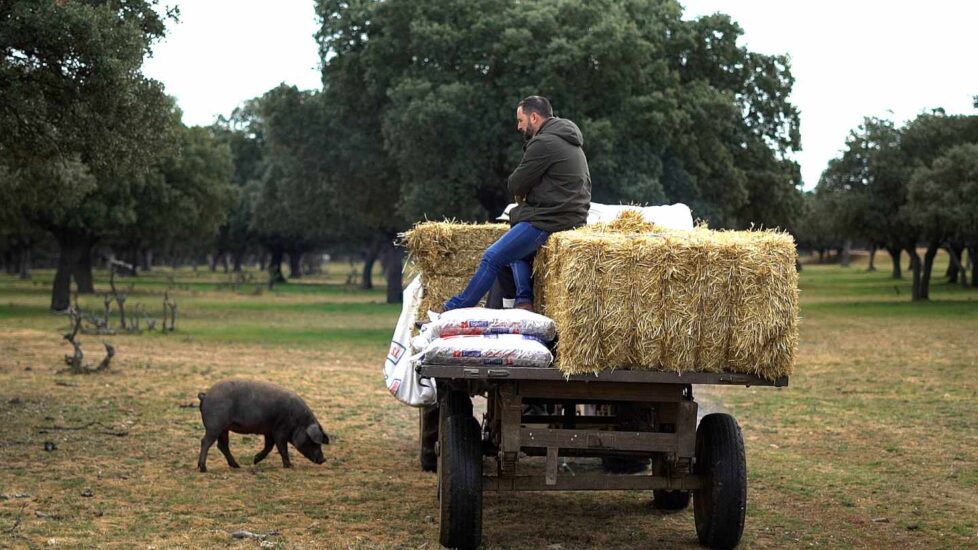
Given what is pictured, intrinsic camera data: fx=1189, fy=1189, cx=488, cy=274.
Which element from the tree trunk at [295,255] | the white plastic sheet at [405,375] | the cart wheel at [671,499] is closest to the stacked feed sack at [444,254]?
the white plastic sheet at [405,375]

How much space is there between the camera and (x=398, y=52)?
35.3 m

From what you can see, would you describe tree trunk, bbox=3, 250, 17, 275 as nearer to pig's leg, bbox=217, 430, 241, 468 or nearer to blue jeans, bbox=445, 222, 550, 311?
→ pig's leg, bbox=217, 430, 241, 468

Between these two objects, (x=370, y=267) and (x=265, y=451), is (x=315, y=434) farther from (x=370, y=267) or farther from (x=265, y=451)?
(x=370, y=267)

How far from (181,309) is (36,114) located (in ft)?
95.5

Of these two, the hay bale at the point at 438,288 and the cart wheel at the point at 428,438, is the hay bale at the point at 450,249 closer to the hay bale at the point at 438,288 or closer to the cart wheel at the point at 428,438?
the hay bale at the point at 438,288

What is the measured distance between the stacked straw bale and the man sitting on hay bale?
1.51m

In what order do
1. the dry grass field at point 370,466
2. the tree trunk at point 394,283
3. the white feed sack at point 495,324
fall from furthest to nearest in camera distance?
the tree trunk at point 394,283 < the dry grass field at point 370,466 < the white feed sack at point 495,324

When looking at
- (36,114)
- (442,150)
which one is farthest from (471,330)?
(442,150)

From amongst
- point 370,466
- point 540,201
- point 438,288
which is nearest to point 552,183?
point 540,201

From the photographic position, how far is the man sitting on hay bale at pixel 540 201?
29.3 feet

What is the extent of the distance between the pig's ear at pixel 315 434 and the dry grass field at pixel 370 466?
305 mm

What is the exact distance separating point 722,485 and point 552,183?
260cm

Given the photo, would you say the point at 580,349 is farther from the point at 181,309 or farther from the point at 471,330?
the point at 181,309

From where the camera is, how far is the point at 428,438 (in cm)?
1126
